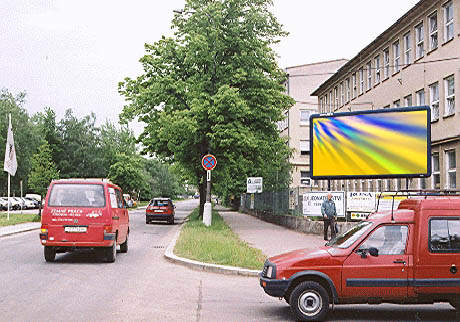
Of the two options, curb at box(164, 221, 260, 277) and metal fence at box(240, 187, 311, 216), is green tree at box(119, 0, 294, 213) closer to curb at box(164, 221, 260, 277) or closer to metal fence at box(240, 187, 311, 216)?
metal fence at box(240, 187, 311, 216)

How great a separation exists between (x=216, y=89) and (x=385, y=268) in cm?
2548

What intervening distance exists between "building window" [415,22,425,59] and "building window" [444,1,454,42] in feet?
9.59

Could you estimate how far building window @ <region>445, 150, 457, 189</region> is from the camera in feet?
90.5

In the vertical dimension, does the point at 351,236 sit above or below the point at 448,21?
below

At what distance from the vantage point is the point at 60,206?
14.1m

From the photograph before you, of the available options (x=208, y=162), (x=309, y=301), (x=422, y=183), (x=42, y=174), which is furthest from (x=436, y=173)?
(x=309, y=301)

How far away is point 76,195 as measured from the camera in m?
14.2

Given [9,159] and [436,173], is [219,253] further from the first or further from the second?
[9,159]

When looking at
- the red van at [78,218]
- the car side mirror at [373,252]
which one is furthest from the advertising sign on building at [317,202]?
the car side mirror at [373,252]

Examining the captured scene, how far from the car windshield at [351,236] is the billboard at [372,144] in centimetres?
997

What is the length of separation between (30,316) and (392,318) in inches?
192

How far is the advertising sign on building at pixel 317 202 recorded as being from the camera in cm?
2450

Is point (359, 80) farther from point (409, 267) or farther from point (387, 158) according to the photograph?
point (409, 267)

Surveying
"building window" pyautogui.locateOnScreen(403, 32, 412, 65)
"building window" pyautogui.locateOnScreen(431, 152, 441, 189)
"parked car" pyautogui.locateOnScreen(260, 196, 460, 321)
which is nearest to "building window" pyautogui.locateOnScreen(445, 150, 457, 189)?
"building window" pyautogui.locateOnScreen(431, 152, 441, 189)
